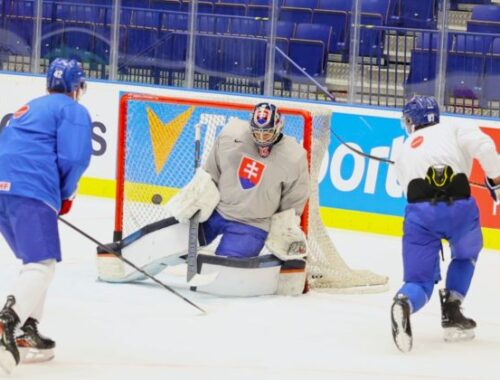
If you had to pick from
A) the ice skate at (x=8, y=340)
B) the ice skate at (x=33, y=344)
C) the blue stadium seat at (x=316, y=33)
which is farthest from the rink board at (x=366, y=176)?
the ice skate at (x=8, y=340)

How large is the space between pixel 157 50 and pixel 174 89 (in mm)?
362

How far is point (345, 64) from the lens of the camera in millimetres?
10953

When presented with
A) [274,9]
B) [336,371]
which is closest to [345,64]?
[274,9]

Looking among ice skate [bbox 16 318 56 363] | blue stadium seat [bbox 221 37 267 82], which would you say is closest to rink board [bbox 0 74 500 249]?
blue stadium seat [bbox 221 37 267 82]

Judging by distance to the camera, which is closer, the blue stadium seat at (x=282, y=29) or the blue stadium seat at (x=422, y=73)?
the blue stadium seat at (x=422, y=73)

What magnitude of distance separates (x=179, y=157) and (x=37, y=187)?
335 centimetres

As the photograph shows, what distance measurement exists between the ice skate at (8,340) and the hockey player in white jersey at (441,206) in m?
1.76

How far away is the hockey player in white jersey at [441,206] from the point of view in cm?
657

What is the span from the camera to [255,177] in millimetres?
7816

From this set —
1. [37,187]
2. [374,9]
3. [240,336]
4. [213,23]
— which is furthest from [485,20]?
[37,187]

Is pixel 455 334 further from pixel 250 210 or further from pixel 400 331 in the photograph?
pixel 250 210

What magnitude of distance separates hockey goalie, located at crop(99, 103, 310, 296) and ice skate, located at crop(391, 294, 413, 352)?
1.50m

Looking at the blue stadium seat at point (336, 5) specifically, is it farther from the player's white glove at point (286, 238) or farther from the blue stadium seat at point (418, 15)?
the player's white glove at point (286, 238)

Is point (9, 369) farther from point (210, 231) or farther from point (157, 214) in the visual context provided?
point (157, 214)
